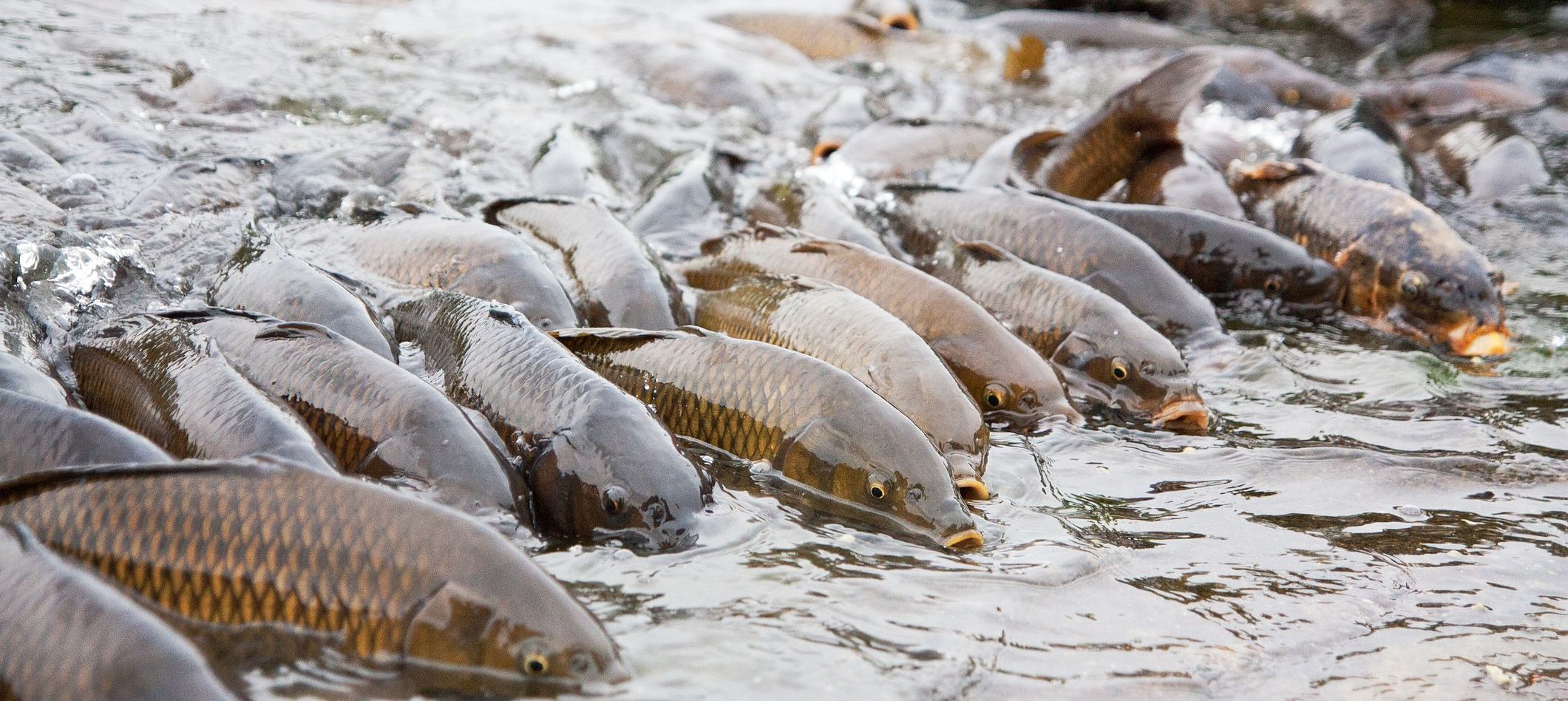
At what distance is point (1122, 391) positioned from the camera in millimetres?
4734

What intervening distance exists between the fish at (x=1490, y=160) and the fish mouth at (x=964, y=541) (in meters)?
5.79

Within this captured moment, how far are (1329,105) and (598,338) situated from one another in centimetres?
817

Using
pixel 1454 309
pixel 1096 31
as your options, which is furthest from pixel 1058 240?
pixel 1096 31

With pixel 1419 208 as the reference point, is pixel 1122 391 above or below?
below

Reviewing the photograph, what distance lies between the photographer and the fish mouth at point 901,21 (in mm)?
12109

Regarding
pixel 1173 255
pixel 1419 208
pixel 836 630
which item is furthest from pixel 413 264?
pixel 1419 208

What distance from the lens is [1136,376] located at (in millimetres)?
4695

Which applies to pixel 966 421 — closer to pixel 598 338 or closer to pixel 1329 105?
pixel 598 338

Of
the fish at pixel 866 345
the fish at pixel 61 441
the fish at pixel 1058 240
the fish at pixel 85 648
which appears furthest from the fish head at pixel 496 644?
the fish at pixel 1058 240

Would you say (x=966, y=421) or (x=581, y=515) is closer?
(x=581, y=515)

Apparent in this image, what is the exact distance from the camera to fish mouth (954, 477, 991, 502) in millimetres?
3820

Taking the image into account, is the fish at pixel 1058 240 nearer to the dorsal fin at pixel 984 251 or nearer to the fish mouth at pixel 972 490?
the dorsal fin at pixel 984 251

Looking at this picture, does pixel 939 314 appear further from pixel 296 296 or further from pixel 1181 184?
pixel 1181 184

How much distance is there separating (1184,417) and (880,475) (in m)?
1.52
